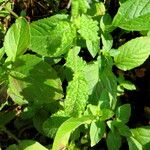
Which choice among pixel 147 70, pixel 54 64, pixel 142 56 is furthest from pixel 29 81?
pixel 147 70

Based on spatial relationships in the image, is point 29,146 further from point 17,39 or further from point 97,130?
point 17,39

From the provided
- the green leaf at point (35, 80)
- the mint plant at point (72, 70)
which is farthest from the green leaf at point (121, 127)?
the green leaf at point (35, 80)

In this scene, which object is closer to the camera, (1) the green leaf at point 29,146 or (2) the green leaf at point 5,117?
(1) the green leaf at point 29,146

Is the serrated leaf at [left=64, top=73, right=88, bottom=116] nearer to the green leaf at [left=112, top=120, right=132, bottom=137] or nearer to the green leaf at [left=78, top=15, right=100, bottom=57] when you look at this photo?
the green leaf at [left=78, top=15, right=100, bottom=57]

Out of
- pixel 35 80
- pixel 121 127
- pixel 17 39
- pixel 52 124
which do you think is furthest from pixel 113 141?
pixel 17 39

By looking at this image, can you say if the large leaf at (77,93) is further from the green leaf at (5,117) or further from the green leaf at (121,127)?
the green leaf at (5,117)

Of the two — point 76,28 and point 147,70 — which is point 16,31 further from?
point 147,70

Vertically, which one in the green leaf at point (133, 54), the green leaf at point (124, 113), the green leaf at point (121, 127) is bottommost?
the green leaf at point (121, 127)
